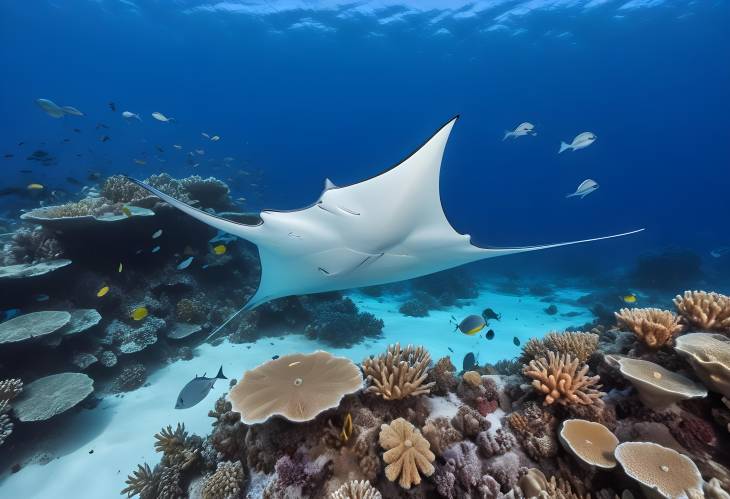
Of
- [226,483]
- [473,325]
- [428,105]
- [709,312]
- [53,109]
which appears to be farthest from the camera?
[428,105]

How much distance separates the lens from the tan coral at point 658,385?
2.21 metres

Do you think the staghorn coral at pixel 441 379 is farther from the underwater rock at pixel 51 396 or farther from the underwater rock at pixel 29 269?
the underwater rock at pixel 29 269

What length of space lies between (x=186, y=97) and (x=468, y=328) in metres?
71.3

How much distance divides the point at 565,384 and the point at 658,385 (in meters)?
0.59

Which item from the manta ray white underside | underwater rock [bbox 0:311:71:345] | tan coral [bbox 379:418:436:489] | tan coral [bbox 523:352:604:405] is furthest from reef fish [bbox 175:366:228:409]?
tan coral [bbox 523:352:604:405]

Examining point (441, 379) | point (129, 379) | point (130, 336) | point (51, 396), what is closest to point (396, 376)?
point (441, 379)

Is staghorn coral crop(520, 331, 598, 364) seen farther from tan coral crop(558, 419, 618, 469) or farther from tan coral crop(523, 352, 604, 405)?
tan coral crop(558, 419, 618, 469)

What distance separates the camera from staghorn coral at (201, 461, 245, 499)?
2514 mm

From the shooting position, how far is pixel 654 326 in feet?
8.93

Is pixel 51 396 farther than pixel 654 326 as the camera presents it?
Yes

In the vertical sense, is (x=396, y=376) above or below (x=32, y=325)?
below

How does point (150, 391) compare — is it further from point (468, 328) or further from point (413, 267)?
point (468, 328)

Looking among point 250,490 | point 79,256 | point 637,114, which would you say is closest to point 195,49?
point 79,256

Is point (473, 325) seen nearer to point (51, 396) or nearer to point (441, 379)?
point (441, 379)
